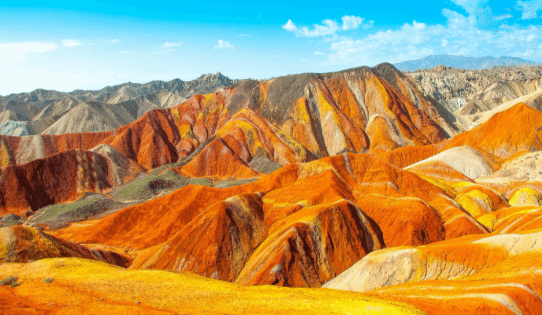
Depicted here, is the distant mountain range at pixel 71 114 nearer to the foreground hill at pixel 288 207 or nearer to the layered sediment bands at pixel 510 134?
the foreground hill at pixel 288 207

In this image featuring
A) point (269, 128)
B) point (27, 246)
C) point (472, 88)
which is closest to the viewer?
point (27, 246)

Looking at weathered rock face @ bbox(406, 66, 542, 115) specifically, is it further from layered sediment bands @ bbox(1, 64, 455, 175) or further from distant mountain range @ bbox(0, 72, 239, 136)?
distant mountain range @ bbox(0, 72, 239, 136)

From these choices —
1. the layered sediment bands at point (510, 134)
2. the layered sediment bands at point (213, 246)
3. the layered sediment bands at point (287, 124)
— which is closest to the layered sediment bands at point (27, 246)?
the layered sediment bands at point (213, 246)

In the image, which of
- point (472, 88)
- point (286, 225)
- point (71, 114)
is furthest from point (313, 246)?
point (472, 88)

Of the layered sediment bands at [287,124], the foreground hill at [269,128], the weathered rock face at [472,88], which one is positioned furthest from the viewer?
the weathered rock face at [472,88]

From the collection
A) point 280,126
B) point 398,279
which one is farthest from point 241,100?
point 398,279

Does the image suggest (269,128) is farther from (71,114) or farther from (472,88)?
(472,88)
